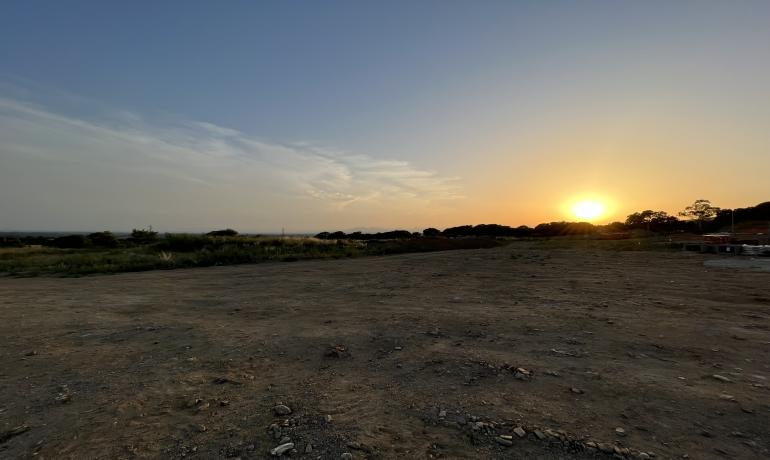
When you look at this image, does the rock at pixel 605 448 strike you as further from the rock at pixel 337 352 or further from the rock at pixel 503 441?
the rock at pixel 337 352

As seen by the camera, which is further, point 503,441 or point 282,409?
point 282,409

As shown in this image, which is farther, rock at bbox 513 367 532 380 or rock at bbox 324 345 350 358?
rock at bbox 324 345 350 358

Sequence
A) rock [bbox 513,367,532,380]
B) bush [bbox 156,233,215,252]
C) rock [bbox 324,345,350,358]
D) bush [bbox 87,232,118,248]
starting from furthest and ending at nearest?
1. bush [bbox 87,232,118,248]
2. bush [bbox 156,233,215,252]
3. rock [bbox 324,345,350,358]
4. rock [bbox 513,367,532,380]

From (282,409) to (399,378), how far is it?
1.46 metres

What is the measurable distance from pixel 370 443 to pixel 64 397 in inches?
143

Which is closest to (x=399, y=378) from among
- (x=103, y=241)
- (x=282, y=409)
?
(x=282, y=409)

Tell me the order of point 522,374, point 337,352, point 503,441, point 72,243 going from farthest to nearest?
point 72,243 < point 337,352 < point 522,374 < point 503,441

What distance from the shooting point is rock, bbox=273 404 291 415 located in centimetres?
375

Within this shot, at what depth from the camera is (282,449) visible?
3.14 meters

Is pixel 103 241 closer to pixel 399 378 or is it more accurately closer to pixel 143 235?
pixel 143 235

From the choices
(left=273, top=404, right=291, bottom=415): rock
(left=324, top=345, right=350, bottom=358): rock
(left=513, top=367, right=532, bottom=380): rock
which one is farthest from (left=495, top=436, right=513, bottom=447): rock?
(left=324, top=345, right=350, bottom=358): rock

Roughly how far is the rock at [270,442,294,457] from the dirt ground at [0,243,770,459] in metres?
0.05

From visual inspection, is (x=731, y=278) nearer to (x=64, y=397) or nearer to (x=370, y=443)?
(x=370, y=443)

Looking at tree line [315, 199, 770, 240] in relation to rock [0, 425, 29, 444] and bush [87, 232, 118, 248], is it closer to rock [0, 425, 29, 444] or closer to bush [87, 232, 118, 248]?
bush [87, 232, 118, 248]
